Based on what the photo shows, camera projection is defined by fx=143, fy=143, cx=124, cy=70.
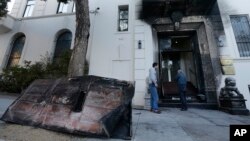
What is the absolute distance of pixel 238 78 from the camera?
6.76 m

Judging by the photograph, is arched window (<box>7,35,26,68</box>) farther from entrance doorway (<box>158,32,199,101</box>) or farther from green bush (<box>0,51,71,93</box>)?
entrance doorway (<box>158,32,199,101</box>)

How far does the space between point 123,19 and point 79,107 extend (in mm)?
7627

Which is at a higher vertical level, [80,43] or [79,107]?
[80,43]

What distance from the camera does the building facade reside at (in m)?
7.01

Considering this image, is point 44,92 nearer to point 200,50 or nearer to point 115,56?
point 115,56

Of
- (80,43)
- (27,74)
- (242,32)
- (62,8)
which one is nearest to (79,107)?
(80,43)

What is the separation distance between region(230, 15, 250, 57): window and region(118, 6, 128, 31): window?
590 cm

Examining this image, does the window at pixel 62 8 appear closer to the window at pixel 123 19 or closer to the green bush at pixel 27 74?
the green bush at pixel 27 74

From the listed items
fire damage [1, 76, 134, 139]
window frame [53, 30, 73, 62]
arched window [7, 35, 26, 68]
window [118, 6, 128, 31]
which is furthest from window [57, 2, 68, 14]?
fire damage [1, 76, 134, 139]

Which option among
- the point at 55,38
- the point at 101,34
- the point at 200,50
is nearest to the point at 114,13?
the point at 101,34

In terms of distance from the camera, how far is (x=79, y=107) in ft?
8.36

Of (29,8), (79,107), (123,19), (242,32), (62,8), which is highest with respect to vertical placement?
(29,8)

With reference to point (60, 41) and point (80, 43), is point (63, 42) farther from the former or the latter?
point (80, 43)

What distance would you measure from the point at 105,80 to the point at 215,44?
6.75 metres
